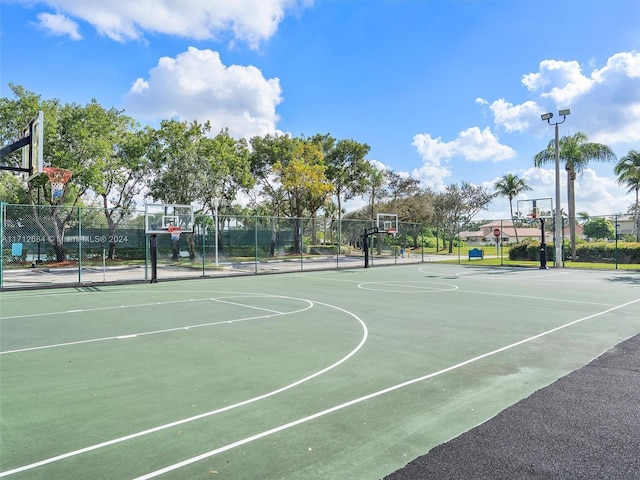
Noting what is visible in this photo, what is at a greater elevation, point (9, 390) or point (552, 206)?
point (552, 206)

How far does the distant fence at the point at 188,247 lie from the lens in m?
23.1

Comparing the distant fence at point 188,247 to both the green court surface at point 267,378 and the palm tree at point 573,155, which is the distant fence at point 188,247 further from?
the green court surface at point 267,378

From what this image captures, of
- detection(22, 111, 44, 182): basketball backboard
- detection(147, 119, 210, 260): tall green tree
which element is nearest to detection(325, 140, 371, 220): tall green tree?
detection(147, 119, 210, 260): tall green tree

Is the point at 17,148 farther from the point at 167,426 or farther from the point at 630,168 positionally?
the point at 630,168

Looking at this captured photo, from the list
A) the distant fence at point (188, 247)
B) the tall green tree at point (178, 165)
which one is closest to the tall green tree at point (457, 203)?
the distant fence at point (188, 247)

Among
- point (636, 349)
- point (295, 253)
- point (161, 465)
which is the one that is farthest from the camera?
point (295, 253)

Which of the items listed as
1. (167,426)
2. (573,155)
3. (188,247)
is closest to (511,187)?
(573,155)

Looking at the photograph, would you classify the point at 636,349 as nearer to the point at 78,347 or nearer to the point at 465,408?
the point at 465,408

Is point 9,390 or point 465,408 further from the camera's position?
point 9,390

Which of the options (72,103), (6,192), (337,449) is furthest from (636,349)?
(6,192)

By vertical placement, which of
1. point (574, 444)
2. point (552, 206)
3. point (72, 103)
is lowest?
point (574, 444)

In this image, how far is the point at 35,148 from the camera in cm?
1126

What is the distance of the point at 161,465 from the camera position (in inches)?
129

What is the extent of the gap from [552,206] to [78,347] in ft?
86.0
